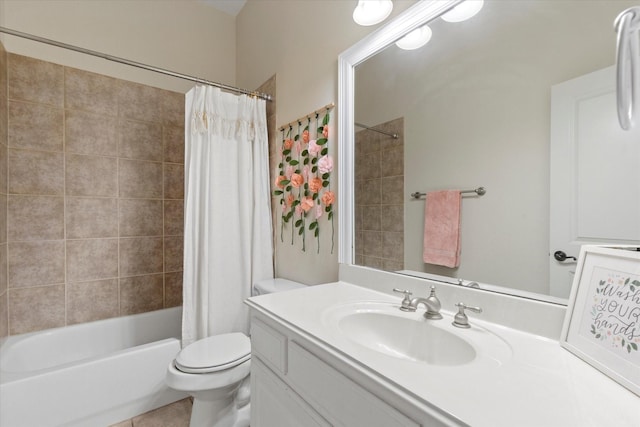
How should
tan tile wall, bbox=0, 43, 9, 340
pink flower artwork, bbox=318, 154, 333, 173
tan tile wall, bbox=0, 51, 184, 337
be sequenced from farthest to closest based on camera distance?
1. tan tile wall, bbox=0, 51, 184, 337
2. tan tile wall, bbox=0, 43, 9, 340
3. pink flower artwork, bbox=318, 154, 333, 173

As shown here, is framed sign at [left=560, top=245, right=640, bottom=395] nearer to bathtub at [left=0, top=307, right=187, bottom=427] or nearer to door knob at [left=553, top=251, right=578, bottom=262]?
door knob at [left=553, top=251, right=578, bottom=262]

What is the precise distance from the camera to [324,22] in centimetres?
158

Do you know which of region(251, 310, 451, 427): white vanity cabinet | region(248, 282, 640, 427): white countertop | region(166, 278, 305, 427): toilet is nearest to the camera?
region(248, 282, 640, 427): white countertop

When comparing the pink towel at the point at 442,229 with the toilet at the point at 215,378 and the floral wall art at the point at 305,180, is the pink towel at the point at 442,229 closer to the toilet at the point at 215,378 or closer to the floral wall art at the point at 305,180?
the floral wall art at the point at 305,180

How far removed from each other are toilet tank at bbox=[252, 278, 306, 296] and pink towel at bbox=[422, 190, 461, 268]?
0.87m

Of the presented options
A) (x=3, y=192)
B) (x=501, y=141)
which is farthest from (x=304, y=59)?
(x=3, y=192)

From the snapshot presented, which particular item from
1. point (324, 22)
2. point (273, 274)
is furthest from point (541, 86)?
point (273, 274)

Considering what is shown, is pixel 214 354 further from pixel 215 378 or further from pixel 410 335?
pixel 410 335

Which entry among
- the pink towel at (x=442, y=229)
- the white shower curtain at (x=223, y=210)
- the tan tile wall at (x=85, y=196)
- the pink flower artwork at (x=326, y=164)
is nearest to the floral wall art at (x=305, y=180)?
the pink flower artwork at (x=326, y=164)

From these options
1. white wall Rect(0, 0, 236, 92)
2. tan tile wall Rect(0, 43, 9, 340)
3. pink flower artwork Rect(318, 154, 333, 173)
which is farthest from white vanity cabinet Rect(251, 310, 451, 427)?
white wall Rect(0, 0, 236, 92)

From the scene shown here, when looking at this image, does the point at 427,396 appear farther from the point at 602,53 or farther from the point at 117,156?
the point at 117,156

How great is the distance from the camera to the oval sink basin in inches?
31.7

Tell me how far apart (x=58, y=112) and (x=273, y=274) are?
5.79 feet

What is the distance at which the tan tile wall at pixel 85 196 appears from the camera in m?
1.81
